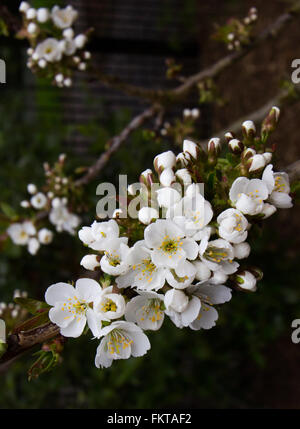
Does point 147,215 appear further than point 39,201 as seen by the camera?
No

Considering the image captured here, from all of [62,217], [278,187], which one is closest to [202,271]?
[278,187]

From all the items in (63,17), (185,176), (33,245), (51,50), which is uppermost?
(63,17)

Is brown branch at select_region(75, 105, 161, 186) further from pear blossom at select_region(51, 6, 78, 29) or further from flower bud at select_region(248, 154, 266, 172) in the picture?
flower bud at select_region(248, 154, 266, 172)

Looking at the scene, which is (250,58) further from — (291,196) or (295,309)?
(291,196)

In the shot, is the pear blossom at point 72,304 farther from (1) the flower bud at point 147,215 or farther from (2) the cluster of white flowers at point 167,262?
(1) the flower bud at point 147,215

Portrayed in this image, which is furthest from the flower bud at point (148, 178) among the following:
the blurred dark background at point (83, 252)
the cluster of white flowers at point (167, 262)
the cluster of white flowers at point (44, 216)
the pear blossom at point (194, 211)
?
the blurred dark background at point (83, 252)

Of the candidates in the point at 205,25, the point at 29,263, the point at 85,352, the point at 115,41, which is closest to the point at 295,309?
the point at 85,352

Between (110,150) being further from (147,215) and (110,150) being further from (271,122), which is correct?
(147,215)
